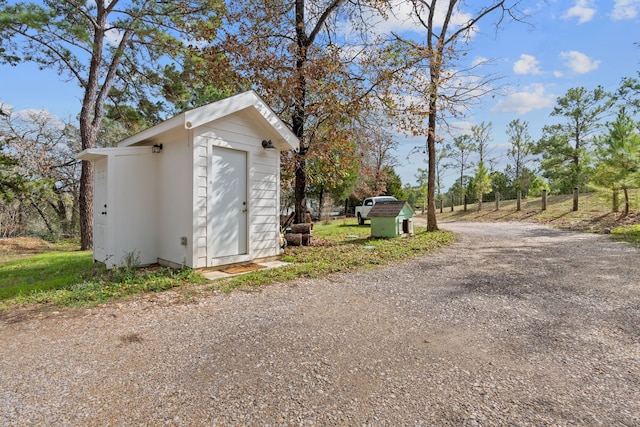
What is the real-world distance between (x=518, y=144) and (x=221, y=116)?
28.1m

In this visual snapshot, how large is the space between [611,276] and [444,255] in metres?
2.70

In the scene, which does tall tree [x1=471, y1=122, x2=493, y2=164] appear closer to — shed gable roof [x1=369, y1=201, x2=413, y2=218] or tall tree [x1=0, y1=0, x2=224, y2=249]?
shed gable roof [x1=369, y1=201, x2=413, y2=218]

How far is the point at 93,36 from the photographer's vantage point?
33.3 ft

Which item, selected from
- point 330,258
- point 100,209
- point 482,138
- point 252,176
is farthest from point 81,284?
point 482,138

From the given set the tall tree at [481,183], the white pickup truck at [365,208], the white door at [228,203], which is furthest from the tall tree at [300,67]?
the tall tree at [481,183]

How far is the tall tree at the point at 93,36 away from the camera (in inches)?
374

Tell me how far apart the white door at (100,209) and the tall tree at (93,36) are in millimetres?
5099

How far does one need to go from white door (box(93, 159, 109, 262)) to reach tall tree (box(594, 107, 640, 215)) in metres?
15.7

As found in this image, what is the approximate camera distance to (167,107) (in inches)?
523

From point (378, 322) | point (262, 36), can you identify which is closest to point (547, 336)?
point (378, 322)

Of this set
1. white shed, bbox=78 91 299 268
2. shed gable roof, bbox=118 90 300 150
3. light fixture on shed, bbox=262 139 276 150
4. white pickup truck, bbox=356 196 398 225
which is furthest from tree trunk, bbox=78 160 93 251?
white pickup truck, bbox=356 196 398 225

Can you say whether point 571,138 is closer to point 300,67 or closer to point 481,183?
point 481,183

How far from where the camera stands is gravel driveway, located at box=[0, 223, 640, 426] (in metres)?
1.83

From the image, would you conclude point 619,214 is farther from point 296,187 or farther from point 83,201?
point 83,201
